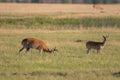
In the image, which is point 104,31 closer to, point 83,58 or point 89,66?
point 83,58

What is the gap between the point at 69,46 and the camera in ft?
80.4

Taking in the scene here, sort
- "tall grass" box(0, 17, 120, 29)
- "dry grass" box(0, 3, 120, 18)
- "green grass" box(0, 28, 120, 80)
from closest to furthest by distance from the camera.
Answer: "green grass" box(0, 28, 120, 80), "tall grass" box(0, 17, 120, 29), "dry grass" box(0, 3, 120, 18)

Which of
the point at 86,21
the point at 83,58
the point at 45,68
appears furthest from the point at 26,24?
the point at 45,68

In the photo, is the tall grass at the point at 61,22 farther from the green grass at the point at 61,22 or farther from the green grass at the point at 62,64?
the green grass at the point at 62,64

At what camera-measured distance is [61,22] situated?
141 feet

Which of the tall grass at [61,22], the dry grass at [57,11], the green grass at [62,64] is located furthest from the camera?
the dry grass at [57,11]

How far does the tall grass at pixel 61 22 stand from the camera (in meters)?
40.9

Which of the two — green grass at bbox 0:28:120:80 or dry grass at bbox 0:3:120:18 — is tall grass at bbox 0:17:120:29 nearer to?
dry grass at bbox 0:3:120:18

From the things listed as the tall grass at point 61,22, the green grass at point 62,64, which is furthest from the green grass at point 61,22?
the green grass at point 62,64

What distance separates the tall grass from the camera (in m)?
40.9

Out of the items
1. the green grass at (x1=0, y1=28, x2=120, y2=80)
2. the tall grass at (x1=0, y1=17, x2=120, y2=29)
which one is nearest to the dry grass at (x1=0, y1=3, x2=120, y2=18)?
the tall grass at (x1=0, y1=17, x2=120, y2=29)

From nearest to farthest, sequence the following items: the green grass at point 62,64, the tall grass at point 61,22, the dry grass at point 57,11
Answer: the green grass at point 62,64
the tall grass at point 61,22
the dry grass at point 57,11

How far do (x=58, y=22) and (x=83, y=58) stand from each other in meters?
23.9

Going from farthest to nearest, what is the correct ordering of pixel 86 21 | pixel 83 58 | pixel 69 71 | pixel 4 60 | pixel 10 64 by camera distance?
1. pixel 86 21
2. pixel 83 58
3. pixel 4 60
4. pixel 10 64
5. pixel 69 71
